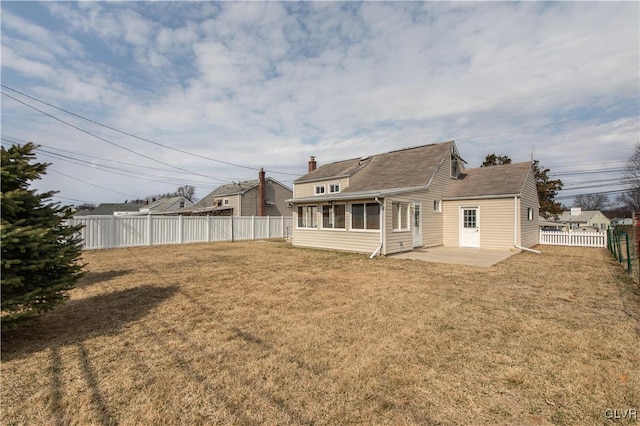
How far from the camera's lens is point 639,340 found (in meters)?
4.07

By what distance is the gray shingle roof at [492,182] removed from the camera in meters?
14.6

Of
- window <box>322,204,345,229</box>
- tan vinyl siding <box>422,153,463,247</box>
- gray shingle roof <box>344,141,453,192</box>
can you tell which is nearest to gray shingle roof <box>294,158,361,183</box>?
gray shingle roof <box>344,141,453,192</box>

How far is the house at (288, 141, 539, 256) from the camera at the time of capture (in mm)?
12880

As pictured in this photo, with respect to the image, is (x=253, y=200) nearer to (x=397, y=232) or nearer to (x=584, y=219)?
(x=397, y=232)

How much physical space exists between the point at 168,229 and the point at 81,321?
14227mm

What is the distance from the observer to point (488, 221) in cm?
1480

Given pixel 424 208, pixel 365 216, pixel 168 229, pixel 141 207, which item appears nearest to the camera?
pixel 365 216

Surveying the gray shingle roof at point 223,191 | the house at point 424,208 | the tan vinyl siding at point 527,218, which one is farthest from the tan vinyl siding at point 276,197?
the tan vinyl siding at point 527,218

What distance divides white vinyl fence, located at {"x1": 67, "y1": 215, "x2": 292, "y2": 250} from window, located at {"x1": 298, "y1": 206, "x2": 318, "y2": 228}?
7060mm

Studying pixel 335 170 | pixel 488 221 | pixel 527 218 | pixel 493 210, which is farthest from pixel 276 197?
pixel 527 218

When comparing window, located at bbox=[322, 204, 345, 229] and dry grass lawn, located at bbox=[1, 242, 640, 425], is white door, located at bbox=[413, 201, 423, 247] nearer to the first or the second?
window, located at bbox=[322, 204, 345, 229]

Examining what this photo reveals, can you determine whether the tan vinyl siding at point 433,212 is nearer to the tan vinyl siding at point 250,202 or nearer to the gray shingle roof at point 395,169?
the gray shingle roof at point 395,169
